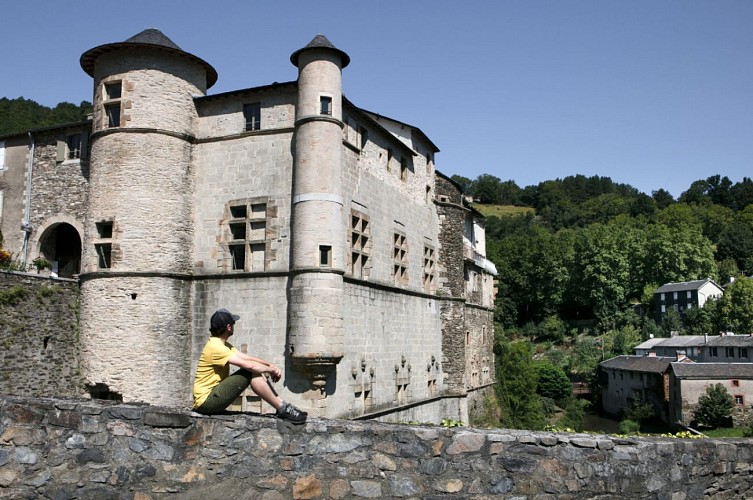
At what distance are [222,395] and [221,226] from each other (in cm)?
1402

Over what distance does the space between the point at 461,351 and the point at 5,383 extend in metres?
19.4

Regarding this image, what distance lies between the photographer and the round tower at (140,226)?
1894 centimetres

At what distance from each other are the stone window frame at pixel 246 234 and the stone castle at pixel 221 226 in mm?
43

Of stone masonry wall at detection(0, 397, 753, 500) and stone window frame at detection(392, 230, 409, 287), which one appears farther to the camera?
stone window frame at detection(392, 230, 409, 287)

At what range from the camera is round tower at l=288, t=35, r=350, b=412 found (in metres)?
18.2

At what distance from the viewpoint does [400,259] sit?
25750mm

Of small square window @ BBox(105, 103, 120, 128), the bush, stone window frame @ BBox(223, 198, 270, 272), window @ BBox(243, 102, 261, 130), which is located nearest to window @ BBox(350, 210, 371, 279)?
stone window frame @ BBox(223, 198, 270, 272)

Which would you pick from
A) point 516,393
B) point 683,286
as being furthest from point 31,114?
point 683,286

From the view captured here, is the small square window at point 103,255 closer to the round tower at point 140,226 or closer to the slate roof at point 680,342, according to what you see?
the round tower at point 140,226

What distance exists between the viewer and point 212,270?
20.0m

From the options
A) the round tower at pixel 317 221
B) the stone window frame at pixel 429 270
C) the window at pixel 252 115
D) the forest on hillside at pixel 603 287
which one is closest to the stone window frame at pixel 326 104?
the round tower at pixel 317 221

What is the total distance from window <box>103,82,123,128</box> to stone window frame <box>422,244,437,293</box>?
13.9 m

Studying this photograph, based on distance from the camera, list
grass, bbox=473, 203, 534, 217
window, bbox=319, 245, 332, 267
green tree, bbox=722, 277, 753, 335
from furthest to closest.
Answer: grass, bbox=473, 203, 534, 217 < green tree, bbox=722, 277, 753, 335 < window, bbox=319, 245, 332, 267

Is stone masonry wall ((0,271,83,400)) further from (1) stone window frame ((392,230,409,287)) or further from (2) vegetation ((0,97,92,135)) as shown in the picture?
(2) vegetation ((0,97,92,135))
